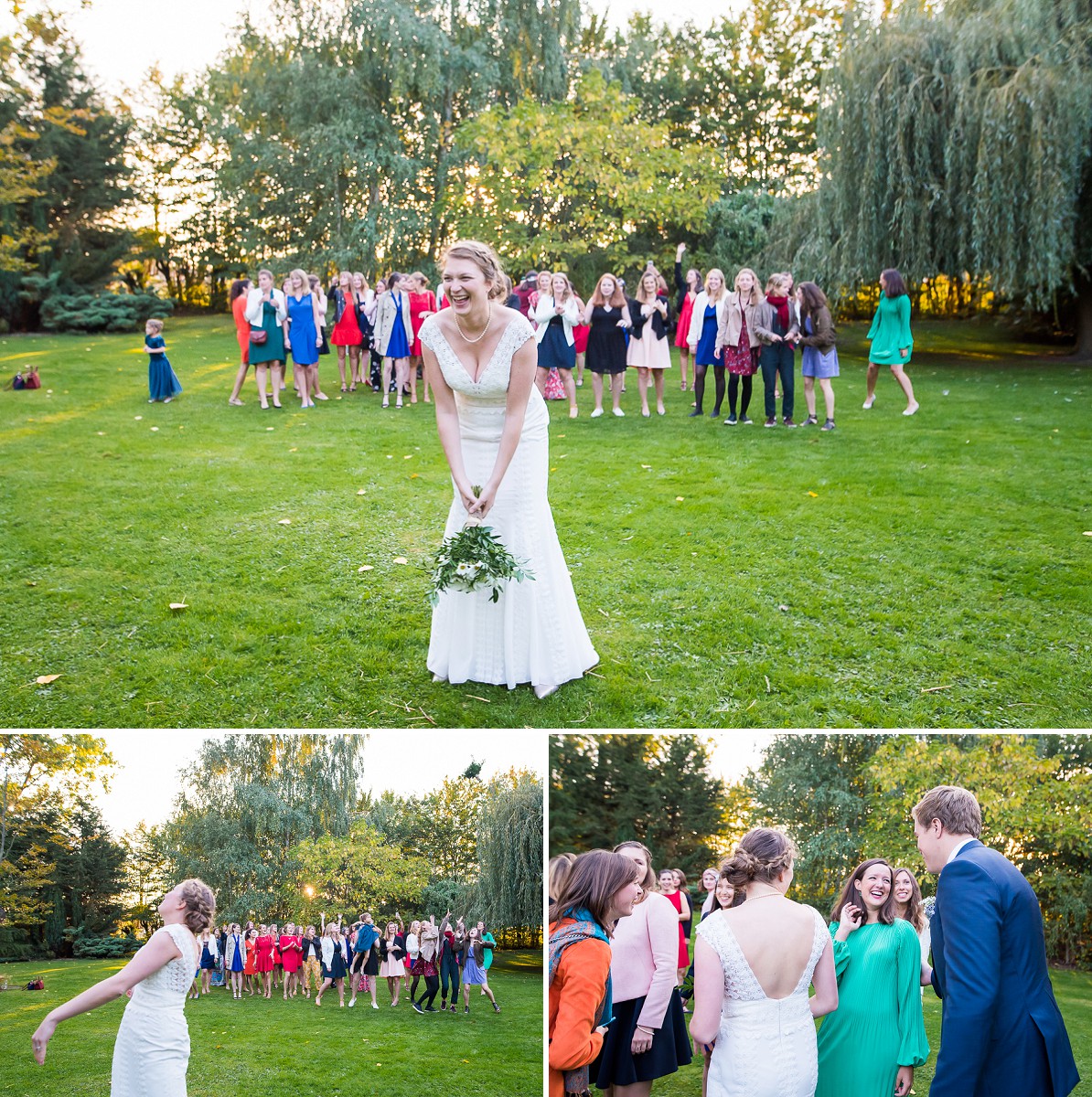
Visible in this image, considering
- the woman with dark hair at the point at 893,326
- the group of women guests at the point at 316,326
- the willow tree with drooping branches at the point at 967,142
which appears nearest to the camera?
the woman with dark hair at the point at 893,326

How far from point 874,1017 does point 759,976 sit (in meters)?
0.99

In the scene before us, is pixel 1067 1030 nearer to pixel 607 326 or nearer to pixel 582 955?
pixel 582 955

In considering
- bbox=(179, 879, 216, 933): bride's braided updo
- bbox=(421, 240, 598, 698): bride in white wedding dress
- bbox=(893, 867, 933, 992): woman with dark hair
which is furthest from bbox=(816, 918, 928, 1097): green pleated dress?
bbox=(179, 879, 216, 933): bride's braided updo

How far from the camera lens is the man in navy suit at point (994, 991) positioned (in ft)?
10.1

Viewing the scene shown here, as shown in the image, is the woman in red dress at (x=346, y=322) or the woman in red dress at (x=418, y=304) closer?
the woman in red dress at (x=418, y=304)

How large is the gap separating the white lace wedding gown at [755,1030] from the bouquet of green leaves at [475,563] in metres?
2.17

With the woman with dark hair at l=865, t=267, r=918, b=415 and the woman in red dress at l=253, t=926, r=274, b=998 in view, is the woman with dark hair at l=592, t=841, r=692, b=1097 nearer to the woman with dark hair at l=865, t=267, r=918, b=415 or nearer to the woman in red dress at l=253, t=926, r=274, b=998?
the woman in red dress at l=253, t=926, r=274, b=998

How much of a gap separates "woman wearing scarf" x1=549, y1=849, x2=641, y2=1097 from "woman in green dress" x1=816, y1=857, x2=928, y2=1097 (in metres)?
1.09

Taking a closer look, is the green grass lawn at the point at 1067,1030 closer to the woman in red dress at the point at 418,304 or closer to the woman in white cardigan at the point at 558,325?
the woman in white cardigan at the point at 558,325

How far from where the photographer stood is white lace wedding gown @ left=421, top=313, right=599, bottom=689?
5.04 metres

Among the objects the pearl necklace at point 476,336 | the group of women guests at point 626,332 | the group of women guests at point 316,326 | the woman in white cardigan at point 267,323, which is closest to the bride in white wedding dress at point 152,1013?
the pearl necklace at point 476,336

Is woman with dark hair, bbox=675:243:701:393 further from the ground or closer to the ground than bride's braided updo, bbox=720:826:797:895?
further from the ground

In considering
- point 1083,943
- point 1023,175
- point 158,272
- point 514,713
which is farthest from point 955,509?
point 158,272

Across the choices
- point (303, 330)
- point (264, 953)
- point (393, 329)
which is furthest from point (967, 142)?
point (264, 953)
